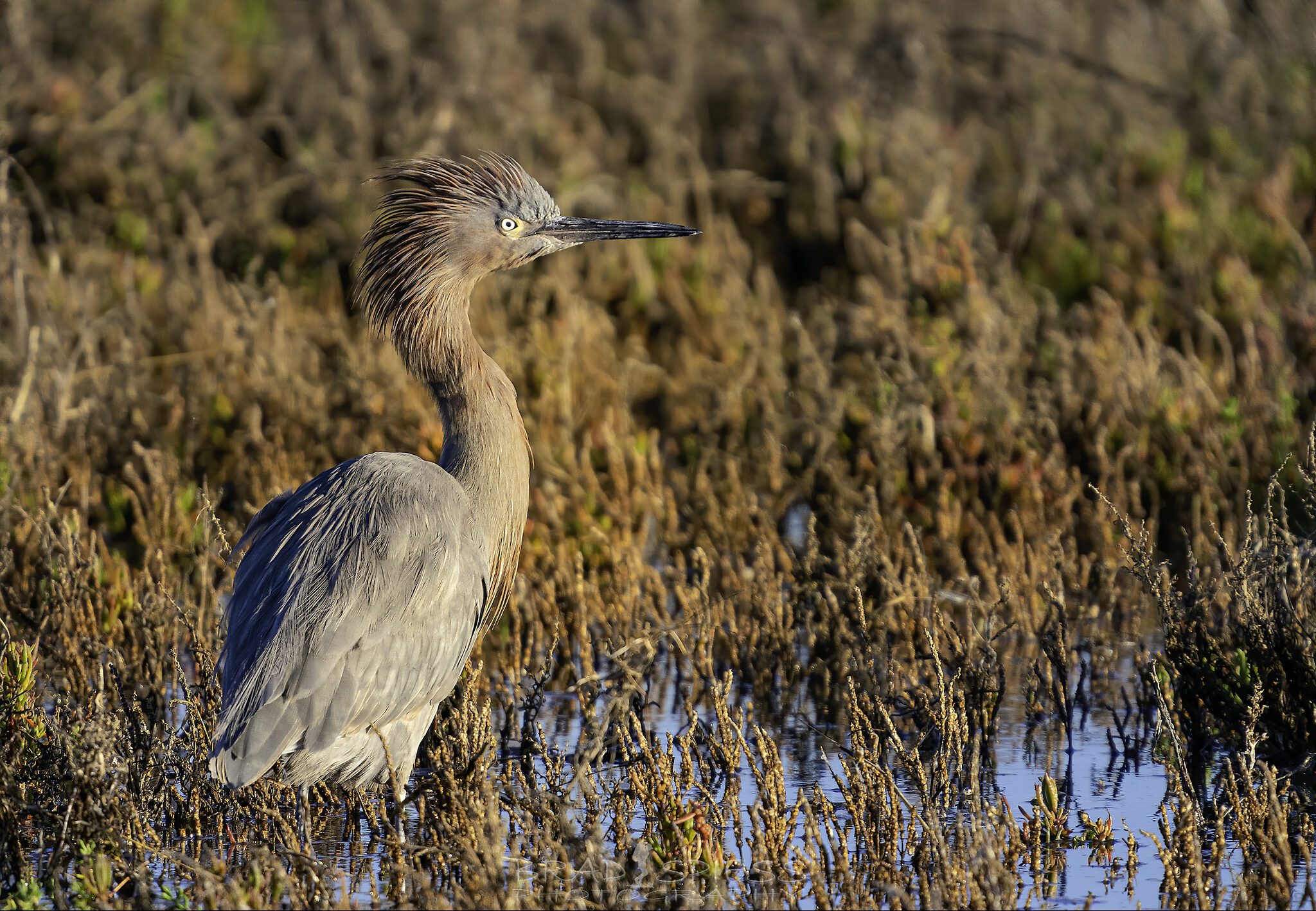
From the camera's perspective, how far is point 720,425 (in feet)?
25.7

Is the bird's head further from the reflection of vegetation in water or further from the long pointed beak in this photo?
the reflection of vegetation in water

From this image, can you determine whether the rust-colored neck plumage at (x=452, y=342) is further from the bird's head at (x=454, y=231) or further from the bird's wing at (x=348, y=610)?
the bird's wing at (x=348, y=610)

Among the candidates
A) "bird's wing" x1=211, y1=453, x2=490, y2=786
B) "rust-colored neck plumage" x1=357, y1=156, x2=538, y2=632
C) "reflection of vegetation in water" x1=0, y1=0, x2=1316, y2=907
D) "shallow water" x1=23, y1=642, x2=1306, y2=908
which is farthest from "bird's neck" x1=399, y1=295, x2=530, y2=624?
"shallow water" x1=23, y1=642, x2=1306, y2=908

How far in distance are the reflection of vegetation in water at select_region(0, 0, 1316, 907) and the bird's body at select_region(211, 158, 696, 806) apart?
233mm

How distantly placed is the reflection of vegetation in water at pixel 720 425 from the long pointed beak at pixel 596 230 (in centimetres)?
113

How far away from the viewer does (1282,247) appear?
9.04 metres

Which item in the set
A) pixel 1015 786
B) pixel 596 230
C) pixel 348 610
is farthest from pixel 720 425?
pixel 348 610

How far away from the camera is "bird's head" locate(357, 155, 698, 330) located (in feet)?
16.8

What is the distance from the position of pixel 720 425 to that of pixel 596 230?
8.53 ft

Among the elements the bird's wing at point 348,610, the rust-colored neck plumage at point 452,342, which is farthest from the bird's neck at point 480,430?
the bird's wing at point 348,610

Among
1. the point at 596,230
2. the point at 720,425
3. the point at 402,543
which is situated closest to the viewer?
the point at 402,543

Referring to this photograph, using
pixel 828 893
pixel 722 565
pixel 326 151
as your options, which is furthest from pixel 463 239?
pixel 326 151

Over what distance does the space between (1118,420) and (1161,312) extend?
1984 mm

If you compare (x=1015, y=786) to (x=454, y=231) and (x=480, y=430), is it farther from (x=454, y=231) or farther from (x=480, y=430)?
(x=454, y=231)
